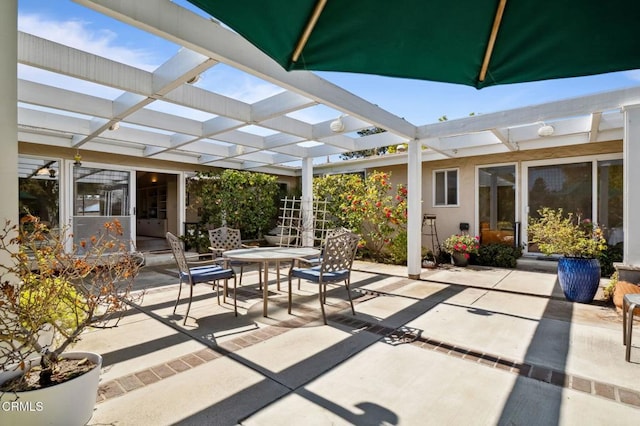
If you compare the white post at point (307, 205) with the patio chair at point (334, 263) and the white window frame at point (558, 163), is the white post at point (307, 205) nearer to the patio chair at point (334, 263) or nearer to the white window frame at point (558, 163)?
the patio chair at point (334, 263)

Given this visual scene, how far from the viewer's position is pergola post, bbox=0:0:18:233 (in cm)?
201

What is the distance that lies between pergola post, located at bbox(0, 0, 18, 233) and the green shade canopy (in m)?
1.45

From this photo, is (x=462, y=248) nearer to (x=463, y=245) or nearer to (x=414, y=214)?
(x=463, y=245)

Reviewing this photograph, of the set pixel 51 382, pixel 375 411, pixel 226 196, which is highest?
pixel 226 196

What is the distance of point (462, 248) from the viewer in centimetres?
810

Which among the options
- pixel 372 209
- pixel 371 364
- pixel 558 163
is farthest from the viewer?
pixel 372 209

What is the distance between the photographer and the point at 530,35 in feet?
5.38

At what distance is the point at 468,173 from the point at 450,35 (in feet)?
26.4

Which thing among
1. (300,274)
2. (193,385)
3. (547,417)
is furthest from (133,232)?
(547,417)

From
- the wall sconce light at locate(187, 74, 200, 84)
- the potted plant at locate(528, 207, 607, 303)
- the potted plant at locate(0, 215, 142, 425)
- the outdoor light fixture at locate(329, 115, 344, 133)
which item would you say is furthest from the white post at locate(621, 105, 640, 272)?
the potted plant at locate(0, 215, 142, 425)

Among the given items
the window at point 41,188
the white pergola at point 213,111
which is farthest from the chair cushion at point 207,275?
the window at point 41,188

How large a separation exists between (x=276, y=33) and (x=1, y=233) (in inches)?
81.9

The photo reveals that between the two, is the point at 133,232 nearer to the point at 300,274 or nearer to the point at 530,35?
the point at 300,274

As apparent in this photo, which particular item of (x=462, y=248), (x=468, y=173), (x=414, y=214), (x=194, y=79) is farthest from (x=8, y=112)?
(x=468, y=173)
